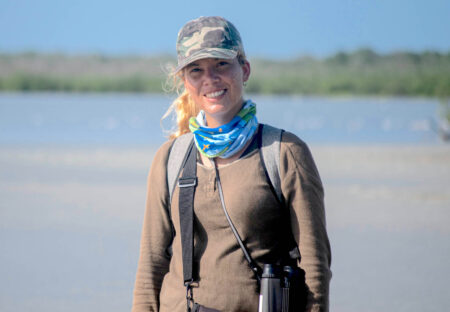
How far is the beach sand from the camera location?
6289mm

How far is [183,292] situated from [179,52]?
786 millimetres

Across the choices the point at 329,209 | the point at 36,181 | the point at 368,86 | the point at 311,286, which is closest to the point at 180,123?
the point at 311,286

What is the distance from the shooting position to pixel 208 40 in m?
2.49

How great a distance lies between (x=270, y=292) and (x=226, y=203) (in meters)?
0.31

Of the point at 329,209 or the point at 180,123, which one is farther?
the point at 329,209

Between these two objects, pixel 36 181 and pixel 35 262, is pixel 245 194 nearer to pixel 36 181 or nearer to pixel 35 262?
pixel 35 262

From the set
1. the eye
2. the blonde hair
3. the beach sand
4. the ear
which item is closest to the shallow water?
the beach sand

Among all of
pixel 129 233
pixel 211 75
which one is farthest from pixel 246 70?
pixel 129 233

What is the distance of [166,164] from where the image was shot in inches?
103

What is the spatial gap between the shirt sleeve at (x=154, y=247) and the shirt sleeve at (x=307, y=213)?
1.44 ft

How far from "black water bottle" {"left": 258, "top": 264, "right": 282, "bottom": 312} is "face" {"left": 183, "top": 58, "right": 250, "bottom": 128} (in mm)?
558

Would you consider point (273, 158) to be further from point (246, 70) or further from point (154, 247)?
point (154, 247)

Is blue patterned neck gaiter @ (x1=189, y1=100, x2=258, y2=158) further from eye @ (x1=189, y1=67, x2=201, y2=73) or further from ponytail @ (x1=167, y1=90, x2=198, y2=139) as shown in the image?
Result: ponytail @ (x1=167, y1=90, x2=198, y2=139)

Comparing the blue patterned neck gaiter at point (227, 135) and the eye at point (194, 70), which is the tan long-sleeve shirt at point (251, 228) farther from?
the eye at point (194, 70)
